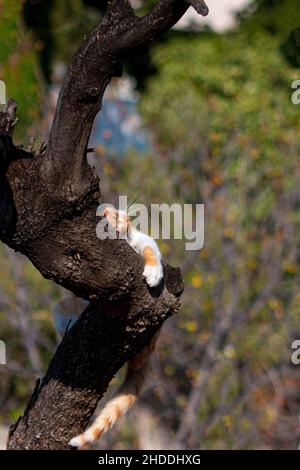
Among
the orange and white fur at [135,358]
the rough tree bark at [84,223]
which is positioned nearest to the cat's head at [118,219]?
the orange and white fur at [135,358]

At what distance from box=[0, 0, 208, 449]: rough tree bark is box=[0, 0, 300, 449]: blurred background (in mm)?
2573

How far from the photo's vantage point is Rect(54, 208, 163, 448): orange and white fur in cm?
315

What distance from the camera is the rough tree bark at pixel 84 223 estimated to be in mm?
2693

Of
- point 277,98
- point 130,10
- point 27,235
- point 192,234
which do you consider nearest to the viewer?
point 130,10

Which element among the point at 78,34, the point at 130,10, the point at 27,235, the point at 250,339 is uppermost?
the point at 78,34

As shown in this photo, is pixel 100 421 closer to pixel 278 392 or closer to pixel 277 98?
pixel 278 392

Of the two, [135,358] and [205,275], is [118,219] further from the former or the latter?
[205,275]

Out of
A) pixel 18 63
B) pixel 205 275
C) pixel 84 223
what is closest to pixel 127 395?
pixel 84 223

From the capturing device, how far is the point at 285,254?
6684mm

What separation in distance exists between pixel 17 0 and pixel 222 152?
2.10 m

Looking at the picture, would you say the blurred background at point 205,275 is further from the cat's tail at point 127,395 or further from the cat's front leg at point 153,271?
the cat's front leg at point 153,271

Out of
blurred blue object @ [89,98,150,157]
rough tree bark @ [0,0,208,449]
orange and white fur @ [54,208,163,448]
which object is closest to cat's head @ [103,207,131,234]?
orange and white fur @ [54,208,163,448]

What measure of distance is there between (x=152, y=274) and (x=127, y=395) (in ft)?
3.43

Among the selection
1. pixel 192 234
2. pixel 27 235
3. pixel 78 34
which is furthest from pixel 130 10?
pixel 78 34
